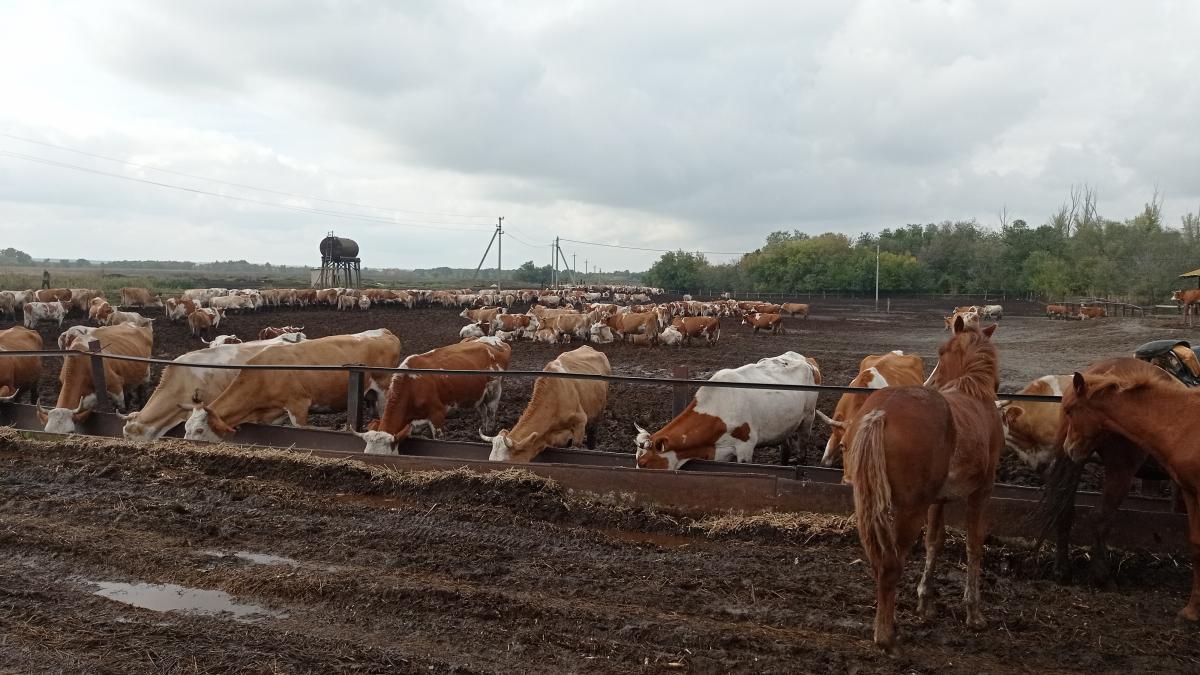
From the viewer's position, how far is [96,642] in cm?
378

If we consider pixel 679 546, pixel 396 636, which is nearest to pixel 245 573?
pixel 396 636

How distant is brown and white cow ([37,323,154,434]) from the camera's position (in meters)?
9.21

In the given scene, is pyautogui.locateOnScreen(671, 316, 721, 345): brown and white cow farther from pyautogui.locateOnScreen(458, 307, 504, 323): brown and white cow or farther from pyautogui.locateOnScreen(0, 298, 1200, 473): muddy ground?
pyautogui.locateOnScreen(458, 307, 504, 323): brown and white cow

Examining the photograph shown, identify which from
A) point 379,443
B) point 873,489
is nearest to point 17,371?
point 379,443

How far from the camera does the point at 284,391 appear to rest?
949cm

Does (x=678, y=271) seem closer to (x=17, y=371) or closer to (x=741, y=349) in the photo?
(x=741, y=349)

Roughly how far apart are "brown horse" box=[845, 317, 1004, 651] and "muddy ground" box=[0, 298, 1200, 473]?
489 cm

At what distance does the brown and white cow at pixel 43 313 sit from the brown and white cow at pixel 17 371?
56.3ft

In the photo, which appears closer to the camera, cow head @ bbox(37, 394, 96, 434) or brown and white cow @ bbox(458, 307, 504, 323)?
cow head @ bbox(37, 394, 96, 434)

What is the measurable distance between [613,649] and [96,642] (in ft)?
8.66

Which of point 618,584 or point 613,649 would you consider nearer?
point 613,649

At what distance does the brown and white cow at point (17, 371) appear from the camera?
37.6 feet

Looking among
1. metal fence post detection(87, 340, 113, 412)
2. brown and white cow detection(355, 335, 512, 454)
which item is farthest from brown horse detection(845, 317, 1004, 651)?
metal fence post detection(87, 340, 113, 412)

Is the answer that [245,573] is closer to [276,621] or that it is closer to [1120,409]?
[276,621]
